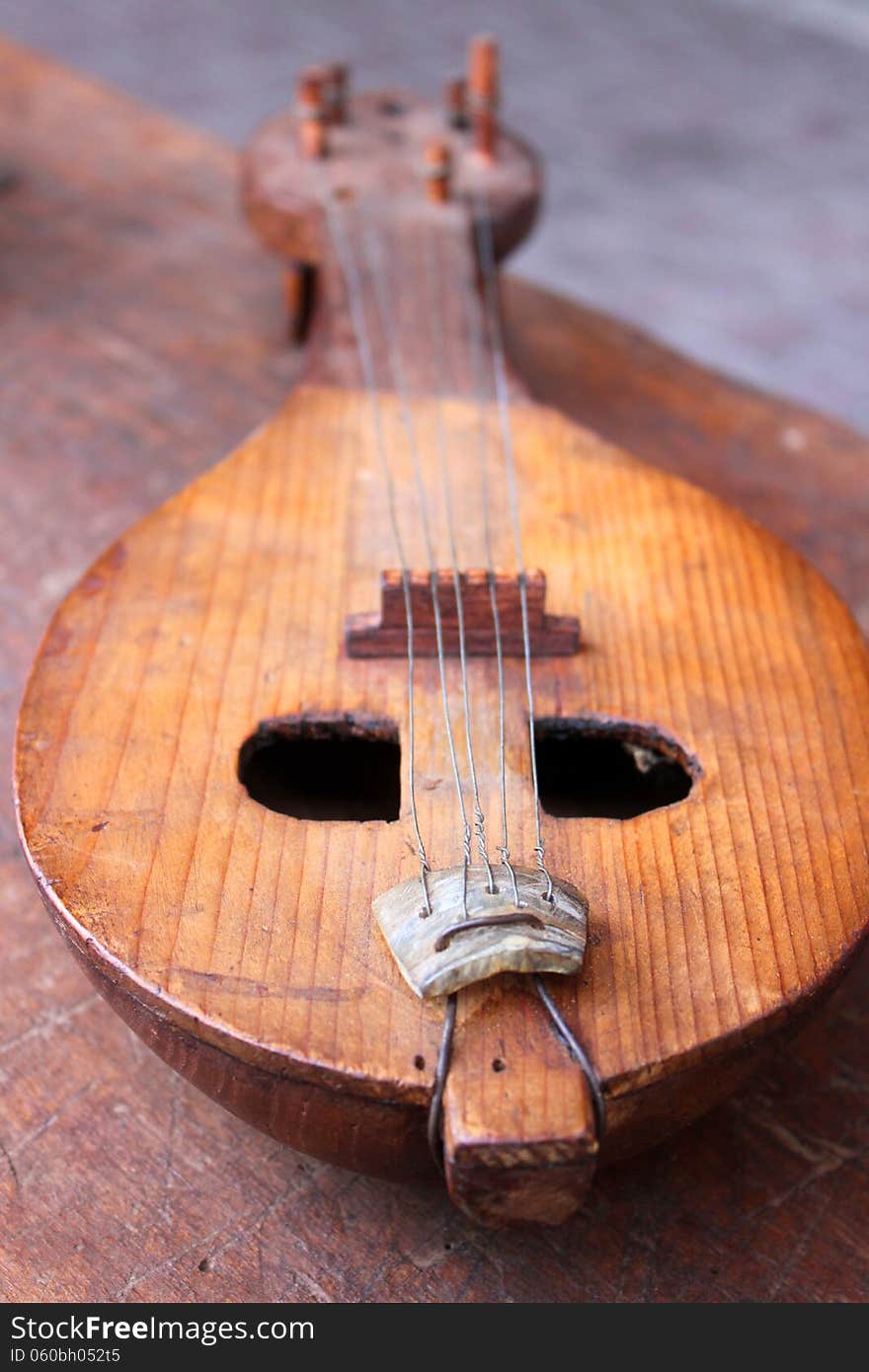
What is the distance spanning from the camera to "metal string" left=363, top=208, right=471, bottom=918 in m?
1.06

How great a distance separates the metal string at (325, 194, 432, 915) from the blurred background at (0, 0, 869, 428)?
5.08 feet

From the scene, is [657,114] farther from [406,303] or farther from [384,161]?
[406,303]

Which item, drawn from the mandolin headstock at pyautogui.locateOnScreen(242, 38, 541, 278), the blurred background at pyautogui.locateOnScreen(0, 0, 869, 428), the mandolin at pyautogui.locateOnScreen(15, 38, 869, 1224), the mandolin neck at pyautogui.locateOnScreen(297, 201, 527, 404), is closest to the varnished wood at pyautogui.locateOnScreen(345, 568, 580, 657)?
the mandolin at pyautogui.locateOnScreen(15, 38, 869, 1224)

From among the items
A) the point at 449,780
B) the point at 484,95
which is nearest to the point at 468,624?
the point at 449,780

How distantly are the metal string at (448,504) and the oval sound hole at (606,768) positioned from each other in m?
0.08

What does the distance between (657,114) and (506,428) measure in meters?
3.02

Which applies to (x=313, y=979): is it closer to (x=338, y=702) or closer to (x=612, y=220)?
(x=338, y=702)

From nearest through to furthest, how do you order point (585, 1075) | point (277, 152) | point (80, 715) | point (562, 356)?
point (585, 1075) → point (80, 715) → point (277, 152) → point (562, 356)

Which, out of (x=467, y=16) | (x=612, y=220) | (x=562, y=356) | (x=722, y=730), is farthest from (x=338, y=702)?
(x=467, y=16)

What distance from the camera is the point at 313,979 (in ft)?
3.11

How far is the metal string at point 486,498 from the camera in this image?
1.06 metres

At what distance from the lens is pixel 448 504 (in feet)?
4.67

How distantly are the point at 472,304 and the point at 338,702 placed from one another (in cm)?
77
